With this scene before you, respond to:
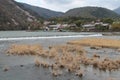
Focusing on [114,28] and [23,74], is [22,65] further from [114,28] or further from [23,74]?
[114,28]

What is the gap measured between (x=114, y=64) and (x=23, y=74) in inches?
426

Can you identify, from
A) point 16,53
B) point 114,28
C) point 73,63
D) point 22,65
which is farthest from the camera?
point 114,28

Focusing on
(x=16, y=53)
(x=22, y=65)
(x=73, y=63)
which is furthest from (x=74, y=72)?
(x=16, y=53)

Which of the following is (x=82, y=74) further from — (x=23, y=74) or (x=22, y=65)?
(x=22, y=65)

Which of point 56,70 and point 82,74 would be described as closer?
point 82,74

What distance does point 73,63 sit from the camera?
3597 centimetres

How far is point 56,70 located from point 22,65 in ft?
21.3

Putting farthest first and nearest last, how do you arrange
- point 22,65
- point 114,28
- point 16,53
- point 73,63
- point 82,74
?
point 114,28 → point 16,53 → point 22,65 → point 73,63 → point 82,74

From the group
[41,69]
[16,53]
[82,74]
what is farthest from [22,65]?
[16,53]

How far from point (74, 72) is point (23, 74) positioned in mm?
5221

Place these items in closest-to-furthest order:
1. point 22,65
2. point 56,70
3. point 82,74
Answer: point 82,74 → point 56,70 → point 22,65

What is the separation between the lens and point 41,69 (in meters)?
34.8

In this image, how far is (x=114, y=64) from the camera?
36.2m

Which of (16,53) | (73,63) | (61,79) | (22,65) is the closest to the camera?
(61,79)
